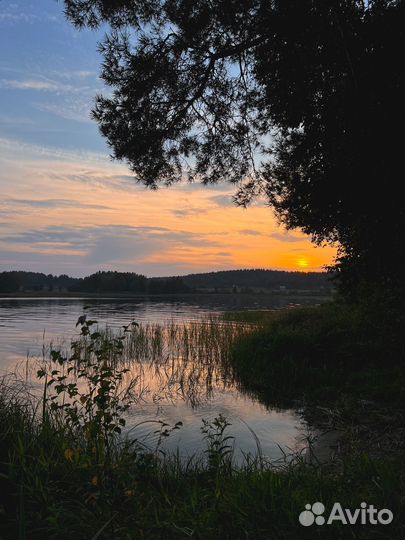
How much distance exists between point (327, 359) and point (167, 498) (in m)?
9.21

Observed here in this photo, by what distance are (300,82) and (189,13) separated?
1862mm

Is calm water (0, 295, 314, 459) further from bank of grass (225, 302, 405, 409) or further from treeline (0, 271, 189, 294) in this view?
treeline (0, 271, 189, 294)

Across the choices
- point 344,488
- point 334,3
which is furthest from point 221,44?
point 344,488

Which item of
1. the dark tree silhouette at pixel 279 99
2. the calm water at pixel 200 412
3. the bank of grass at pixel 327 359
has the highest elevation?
the dark tree silhouette at pixel 279 99

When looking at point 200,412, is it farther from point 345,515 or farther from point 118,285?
point 118,285

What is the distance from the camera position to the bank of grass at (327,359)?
10383mm

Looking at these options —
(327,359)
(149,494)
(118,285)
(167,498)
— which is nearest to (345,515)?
(167,498)

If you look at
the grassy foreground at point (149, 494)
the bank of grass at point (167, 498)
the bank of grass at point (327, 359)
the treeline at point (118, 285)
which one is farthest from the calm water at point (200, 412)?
the treeline at point (118, 285)

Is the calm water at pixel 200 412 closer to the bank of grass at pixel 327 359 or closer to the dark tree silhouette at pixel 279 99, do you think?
the bank of grass at pixel 327 359

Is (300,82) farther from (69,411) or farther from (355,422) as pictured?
(355,422)

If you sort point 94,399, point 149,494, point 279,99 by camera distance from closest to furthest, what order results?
point 94,399 < point 149,494 < point 279,99

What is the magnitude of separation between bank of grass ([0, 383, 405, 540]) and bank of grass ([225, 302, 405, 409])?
496 centimetres

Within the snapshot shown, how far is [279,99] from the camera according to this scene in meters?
6.65

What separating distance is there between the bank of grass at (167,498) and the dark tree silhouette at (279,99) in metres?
3.61
